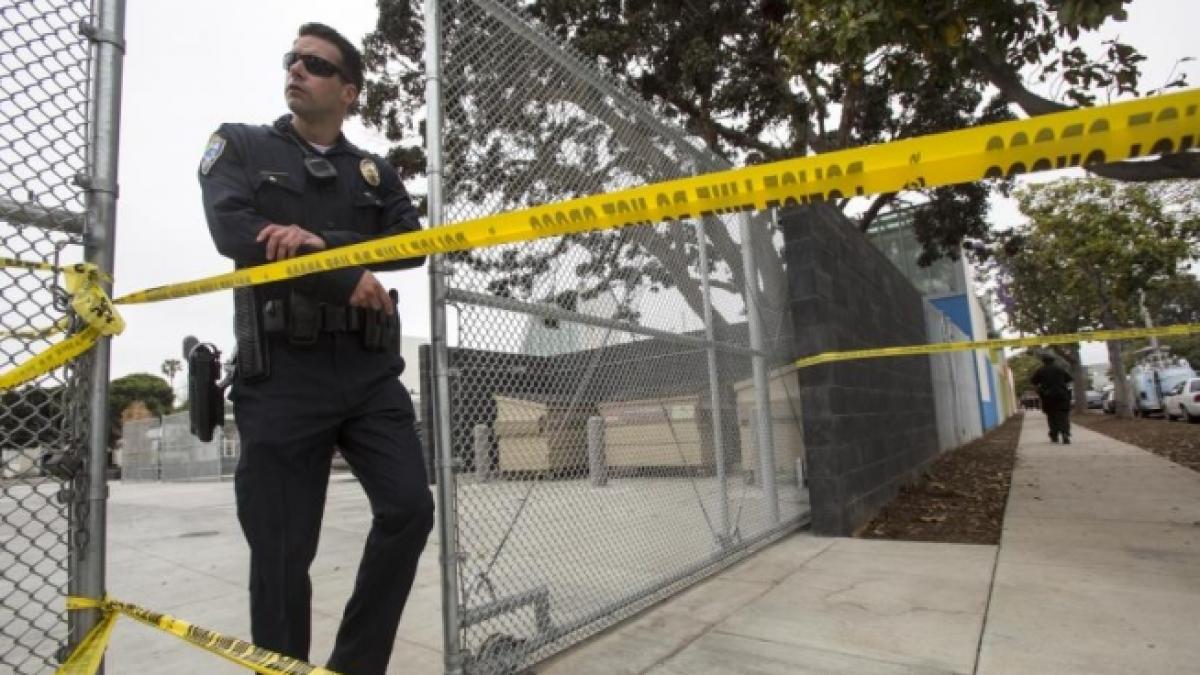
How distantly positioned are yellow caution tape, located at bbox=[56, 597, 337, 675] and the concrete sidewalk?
90.5 inches

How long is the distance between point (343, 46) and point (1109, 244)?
76.2 ft

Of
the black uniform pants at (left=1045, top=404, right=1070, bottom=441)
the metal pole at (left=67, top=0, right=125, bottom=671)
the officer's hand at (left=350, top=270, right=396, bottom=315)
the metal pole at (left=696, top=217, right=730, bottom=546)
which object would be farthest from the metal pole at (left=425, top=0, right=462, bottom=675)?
the black uniform pants at (left=1045, top=404, right=1070, bottom=441)

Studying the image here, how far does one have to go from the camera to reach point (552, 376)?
Answer: 2.81 m

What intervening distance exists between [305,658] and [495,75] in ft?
7.26

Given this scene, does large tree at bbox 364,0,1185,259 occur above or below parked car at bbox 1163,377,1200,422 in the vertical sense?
above

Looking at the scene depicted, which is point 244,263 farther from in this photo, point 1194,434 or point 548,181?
point 1194,434

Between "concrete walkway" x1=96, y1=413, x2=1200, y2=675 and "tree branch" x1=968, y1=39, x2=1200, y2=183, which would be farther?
"tree branch" x1=968, y1=39, x2=1200, y2=183

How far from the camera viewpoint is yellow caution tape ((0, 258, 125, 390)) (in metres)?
1.48

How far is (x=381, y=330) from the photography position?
77.7 inches

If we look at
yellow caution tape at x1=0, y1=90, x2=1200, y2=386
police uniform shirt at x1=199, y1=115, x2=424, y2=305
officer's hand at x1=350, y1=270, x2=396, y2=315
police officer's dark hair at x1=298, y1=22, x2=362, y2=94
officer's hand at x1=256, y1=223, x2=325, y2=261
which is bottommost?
officer's hand at x1=350, y1=270, x2=396, y2=315

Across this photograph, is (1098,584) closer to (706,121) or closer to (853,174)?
(853,174)

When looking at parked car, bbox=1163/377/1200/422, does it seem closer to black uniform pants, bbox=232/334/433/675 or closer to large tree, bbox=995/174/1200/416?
large tree, bbox=995/174/1200/416

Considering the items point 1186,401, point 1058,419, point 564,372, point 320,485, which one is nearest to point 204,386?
point 320,485

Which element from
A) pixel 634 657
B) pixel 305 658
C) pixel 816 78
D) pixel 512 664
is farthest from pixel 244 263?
pixel 816 78
